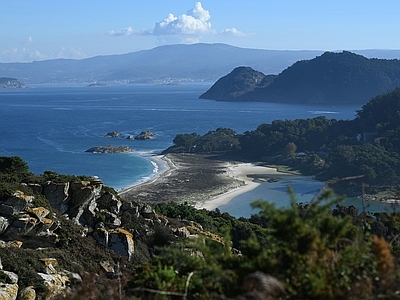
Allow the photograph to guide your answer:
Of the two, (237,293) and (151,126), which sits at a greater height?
(237,293)

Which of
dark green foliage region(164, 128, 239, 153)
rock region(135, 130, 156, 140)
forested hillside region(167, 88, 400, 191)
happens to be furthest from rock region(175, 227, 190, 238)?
rock region(135, 130, 156, 140)

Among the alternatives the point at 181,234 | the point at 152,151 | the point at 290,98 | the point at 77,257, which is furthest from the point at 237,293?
the point at 290,98

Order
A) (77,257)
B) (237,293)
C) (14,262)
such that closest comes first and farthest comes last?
(237,293), (14,262), (77,257)

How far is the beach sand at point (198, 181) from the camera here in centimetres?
3303

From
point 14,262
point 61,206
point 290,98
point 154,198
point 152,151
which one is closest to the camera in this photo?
point 14,262

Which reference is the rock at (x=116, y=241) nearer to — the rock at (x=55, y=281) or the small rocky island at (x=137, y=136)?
the rock at (x=55, y=281)

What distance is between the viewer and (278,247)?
5164mm

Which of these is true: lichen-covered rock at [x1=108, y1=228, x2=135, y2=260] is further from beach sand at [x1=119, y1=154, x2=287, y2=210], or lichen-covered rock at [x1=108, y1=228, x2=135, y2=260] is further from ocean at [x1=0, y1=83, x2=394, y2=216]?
ocean at [x1=0, y1=83, x2=394, y2=216]

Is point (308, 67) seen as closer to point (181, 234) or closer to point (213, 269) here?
point (181, 234)

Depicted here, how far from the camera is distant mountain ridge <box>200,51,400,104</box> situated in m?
115

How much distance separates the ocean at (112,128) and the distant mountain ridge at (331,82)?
16.8 ft

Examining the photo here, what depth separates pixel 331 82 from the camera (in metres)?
117

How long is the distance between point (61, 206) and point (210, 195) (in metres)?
20.5

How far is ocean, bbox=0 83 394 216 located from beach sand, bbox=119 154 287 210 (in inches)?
67.3
